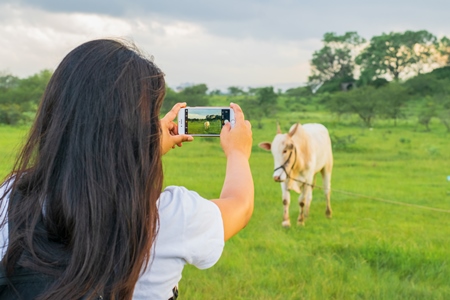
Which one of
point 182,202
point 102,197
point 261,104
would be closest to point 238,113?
point 182,202

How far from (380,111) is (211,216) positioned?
17353mm

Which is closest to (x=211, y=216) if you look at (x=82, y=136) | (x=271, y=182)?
(x=82, y=136)

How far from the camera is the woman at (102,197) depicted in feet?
3.59

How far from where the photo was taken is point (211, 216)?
120 cm

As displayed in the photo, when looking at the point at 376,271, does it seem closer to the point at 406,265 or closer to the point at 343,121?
the point at 406,265

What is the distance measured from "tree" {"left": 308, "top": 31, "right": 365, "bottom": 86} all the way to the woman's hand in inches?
1173

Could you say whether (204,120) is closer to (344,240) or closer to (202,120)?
(202,120)

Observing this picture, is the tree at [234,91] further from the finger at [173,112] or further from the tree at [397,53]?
the finger at [173,112]

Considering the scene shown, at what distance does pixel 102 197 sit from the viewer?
1.11 m

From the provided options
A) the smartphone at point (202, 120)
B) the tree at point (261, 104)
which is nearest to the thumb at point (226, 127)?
the smartphone at point (202, 120)

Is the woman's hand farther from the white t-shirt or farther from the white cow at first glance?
the white cow

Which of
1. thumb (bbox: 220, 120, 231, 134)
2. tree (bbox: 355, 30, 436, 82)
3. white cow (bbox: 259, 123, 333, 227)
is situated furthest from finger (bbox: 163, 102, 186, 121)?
tree (bbox: 355, 30, 436, 82)

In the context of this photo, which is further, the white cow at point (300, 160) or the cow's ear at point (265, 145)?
the cow's ear at point (265, 145)

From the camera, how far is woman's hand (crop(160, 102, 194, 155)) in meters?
1.54
